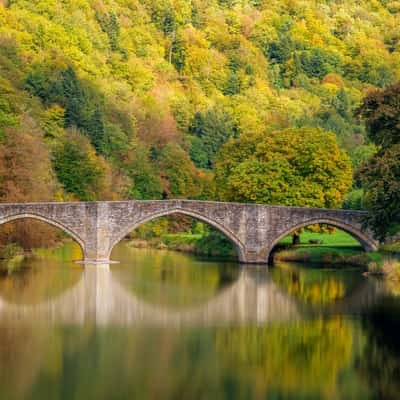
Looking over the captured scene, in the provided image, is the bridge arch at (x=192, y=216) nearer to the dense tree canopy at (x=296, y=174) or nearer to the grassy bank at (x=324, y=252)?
the grassy bank at (x=324, y=252)

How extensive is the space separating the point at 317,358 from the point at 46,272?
24.6 metres

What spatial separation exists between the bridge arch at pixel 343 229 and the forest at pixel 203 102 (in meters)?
2.95

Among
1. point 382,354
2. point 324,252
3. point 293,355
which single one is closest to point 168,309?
point 293,355

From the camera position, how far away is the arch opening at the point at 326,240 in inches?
2340

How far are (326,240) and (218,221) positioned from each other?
1034 cm

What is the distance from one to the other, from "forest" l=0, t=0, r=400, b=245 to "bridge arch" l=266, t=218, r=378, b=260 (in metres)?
2.95

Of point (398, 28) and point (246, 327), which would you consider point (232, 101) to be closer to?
point (398, 28)

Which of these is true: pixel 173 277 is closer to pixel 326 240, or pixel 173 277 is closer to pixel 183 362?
pixel 326 240

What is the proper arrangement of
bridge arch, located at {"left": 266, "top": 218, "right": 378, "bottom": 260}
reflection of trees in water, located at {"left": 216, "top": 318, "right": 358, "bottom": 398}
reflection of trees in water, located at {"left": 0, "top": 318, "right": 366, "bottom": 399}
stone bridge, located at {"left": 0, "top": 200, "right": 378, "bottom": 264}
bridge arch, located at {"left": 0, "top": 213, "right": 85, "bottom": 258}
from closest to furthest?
reflection of trees in water, located at {"left": 0, "top": 318, "right": 366, "bottom": 399} → reflection of trees in water, located at {"left": 216, "top": 318, "right": 358, "bottom": 398} → bridge arch, located at {"left": 0, "top": 213, "right": 85, "bottom": 258} → stone bridge, located at {"left": 0, "top": 200, "right": 378, "bottom": 264} → bridge arch, located at {"left": 266, "top": 218, "right": 378, "bottom": 260}

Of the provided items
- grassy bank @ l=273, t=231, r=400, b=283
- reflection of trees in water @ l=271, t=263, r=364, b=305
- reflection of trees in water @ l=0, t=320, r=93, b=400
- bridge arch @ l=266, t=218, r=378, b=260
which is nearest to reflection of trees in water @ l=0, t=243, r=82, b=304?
reflection of trees in water @ l=0, t=320, r=93, b=400

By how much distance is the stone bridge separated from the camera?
57.7 meters

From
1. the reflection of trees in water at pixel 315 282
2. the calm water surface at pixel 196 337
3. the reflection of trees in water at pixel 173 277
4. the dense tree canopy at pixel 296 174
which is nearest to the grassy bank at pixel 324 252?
the dense tree canopy at pixel 296 174

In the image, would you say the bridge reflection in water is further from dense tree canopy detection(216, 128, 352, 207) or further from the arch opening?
dense tree canopy detection(216, 128, 352, 207)

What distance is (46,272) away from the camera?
51.0 meters
